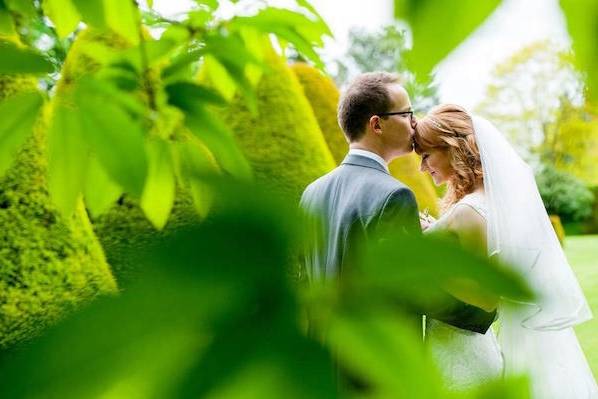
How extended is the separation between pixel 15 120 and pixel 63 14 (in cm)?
27

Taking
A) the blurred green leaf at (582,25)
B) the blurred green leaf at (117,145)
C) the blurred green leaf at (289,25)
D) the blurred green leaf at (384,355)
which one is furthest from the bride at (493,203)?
the blurred green leaf at (384,355)

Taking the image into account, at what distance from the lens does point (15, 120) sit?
2.44 feet

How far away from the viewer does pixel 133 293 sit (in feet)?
0.73

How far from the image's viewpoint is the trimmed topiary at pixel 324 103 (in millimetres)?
6156

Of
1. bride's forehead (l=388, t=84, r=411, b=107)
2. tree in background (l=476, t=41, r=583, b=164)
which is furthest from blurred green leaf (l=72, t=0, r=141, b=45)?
bride's forehead (l=388, t=84, r=411, b=107)

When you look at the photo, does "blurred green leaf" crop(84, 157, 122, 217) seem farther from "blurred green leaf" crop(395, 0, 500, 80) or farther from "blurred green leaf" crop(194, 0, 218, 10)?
"blurred green leaf" crop(395, 0, 500, 80)

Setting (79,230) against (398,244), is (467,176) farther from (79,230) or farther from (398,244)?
(398,244)

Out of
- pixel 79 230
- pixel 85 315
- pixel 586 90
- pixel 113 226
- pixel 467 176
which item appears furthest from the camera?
pixel 113 226

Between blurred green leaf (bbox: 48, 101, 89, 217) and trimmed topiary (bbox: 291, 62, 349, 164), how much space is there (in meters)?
5.44

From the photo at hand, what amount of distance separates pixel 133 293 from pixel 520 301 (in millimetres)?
142

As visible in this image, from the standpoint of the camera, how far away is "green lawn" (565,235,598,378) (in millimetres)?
6274

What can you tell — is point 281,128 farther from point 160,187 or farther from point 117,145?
point 117,145

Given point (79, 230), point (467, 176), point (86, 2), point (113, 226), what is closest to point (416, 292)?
point (86, 2)

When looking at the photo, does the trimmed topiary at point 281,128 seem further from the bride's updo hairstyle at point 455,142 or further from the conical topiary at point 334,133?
the bride's updo hairstyle at point 455,142
